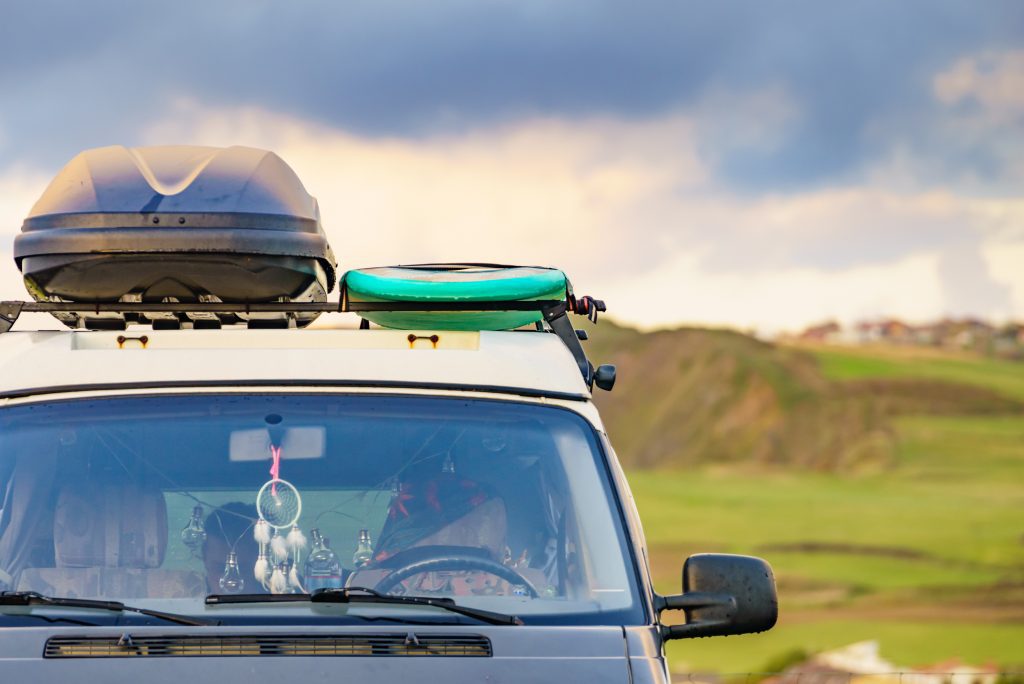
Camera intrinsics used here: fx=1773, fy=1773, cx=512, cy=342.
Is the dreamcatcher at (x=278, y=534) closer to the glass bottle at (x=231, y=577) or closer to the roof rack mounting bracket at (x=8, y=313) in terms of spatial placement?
the glass bottle at (x=231, y=577)

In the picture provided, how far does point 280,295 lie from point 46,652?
2.33m

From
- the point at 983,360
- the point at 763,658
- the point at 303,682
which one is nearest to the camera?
the point at 303,682

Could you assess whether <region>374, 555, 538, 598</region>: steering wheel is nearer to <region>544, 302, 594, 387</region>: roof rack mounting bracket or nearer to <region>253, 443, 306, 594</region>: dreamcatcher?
<region>253, 443, 306, 594</region>: dreamcatcher

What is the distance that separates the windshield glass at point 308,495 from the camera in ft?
15.6

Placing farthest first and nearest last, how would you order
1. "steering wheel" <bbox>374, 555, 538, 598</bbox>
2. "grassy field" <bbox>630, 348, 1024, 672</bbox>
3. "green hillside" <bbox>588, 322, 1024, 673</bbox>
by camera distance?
"green hillside" <bbox>588, 322, 1024, 673</bbox>
"grassy field" <bbox>630, 348, 1024, 672</bbox>
"steering wheel" <bbox>374, 555, 538, 598</bbox>

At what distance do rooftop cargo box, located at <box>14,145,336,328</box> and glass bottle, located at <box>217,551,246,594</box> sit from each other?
156cm

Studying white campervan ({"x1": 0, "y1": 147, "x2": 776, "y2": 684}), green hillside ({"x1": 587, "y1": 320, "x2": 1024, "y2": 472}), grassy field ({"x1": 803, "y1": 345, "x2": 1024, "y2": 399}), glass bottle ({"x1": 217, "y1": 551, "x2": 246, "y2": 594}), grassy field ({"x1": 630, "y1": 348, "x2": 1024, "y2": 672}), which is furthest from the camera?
grassy field ({"x1": 803, "y1": 345, "x2": 1024, "y2": 399})

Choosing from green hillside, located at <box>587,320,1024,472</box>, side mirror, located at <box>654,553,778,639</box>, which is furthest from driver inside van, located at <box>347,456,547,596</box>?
green hillside, located at <box>587,320,1024,472</box>

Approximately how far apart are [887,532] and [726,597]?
14227 cm

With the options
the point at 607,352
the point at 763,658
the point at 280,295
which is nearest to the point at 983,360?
the point at 607,352

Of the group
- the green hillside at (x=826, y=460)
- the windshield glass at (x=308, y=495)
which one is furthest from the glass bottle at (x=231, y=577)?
the green hillside at (x=826, y=460)

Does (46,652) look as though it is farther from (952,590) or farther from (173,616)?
(952,590)

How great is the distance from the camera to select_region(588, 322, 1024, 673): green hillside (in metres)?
136

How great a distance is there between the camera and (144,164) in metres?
6.41
